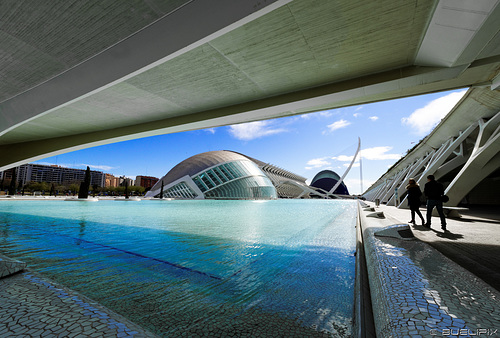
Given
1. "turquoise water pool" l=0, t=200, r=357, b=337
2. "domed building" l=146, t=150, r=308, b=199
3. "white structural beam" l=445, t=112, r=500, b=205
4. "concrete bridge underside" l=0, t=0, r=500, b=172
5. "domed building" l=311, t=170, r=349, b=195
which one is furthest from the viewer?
"domed building" l=311, t=170, r=349, b=195

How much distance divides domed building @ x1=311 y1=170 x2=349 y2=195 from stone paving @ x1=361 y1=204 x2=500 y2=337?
78215 millimetres

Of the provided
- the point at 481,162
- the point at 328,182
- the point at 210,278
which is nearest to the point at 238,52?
the point at 210,278

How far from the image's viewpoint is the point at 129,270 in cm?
297

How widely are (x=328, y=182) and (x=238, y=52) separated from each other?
78.8 metres

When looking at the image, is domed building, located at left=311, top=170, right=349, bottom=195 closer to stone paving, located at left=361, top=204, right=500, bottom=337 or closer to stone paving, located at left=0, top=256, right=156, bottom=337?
stone paving, located at left=361, top=204, right=500, bottom=337

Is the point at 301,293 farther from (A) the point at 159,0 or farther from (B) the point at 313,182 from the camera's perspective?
(B) the point at 313,182

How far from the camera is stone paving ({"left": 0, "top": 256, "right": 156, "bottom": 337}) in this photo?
1177mm

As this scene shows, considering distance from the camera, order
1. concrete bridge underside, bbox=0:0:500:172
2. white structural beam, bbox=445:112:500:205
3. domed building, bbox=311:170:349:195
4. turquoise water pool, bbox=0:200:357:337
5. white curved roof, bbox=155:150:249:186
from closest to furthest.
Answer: turquoise water pool, bbox=0:200:357:337
concrete bridge underside, bbox=0:0:500:172
white structural beam, bbox=445:112:500:205
white curved roof, bbox=155:150:249:186
domed building, bbox=311:170:349:195

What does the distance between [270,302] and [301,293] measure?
39cm

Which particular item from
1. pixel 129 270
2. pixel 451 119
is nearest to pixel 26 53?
pixel 129 270

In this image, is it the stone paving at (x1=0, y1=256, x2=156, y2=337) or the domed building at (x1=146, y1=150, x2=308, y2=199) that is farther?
the domed building at (x1=146, y1=150, x2=308, y2=199)

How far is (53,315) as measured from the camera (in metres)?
1.35
